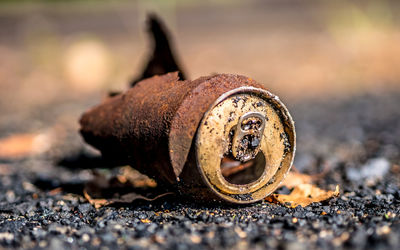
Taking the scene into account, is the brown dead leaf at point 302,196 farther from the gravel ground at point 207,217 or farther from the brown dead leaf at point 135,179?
the brown dead leaf at point 135,179

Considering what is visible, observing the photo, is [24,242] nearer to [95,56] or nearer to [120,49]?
[95,56]

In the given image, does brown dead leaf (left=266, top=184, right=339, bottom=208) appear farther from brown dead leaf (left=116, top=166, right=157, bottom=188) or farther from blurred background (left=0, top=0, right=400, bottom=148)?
blurred background (left=0, top=0, right=400, bottom=148)

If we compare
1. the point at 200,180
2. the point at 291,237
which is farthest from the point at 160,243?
the point at 291,237

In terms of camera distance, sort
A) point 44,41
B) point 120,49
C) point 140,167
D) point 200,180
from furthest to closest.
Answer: point 120,49
point 44,41
point 140,167
point 200,180

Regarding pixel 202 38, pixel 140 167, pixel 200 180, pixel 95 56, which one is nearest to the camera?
pixel 200 180

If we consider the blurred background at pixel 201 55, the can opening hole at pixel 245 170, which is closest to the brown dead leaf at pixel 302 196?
the can opening hole at pixel 245 170

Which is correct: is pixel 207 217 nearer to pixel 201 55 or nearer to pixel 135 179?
pixel 135 179

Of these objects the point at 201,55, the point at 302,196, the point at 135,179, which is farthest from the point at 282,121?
the point at 201,55
